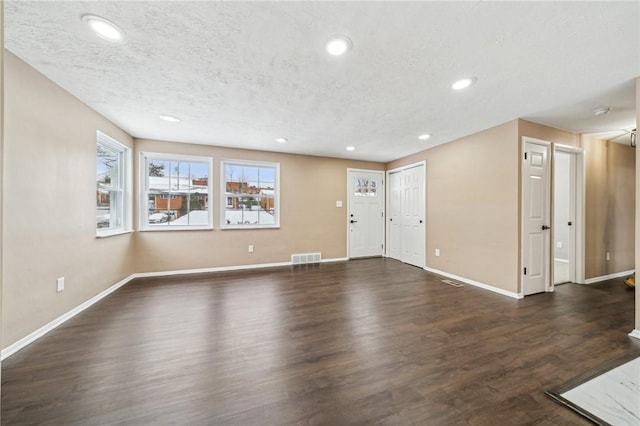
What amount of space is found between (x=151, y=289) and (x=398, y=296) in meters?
3.49

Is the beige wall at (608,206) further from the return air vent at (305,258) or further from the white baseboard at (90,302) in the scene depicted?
the return air vent at (305,258)

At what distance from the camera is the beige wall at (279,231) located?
4.38m

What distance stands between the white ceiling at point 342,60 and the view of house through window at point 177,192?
3.61 feet

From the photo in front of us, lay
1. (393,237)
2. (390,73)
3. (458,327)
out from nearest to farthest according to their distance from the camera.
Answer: (390,73) → (458,327) → (393,237)

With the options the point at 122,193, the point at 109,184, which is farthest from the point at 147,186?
the point at 109,184

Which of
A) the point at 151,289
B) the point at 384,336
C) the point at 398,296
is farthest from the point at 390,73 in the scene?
the point at 151,289

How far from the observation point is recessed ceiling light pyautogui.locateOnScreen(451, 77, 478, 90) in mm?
2354

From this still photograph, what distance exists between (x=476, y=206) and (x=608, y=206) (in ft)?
7.74

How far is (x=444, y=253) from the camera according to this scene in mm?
4422

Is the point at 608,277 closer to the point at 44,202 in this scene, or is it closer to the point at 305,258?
the point at 305,258

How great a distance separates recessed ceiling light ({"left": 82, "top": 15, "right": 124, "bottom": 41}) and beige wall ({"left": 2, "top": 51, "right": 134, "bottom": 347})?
0.94 m

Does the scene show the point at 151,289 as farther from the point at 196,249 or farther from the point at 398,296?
the point at 398,296

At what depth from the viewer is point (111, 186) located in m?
3.69

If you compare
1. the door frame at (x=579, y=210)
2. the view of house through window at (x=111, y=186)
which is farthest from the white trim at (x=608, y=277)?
the view of house through window at (x=111, y=186)
